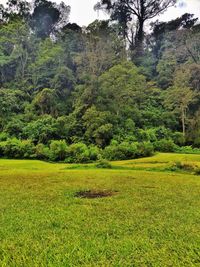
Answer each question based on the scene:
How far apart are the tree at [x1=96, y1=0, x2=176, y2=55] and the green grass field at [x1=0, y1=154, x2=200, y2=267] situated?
127 ft

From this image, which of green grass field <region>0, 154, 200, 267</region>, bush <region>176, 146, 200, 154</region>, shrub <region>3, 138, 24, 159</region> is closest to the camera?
green grass field <region>0, 154, 200, 267</region>

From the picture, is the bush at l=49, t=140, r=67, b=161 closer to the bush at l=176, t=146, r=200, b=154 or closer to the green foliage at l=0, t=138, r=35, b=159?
the green foliage at l=0, t=138, r=35, b=159

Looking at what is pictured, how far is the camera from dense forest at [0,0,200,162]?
27.6m

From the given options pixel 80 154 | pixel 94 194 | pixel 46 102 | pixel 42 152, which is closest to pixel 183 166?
pixel 80 154

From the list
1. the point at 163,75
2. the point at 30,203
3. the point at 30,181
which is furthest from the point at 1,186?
the point at 163,75

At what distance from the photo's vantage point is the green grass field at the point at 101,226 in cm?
488

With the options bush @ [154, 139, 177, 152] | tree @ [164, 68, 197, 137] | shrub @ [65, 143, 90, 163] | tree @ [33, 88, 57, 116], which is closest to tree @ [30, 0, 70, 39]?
tree @ [33, 88, 57, 116]

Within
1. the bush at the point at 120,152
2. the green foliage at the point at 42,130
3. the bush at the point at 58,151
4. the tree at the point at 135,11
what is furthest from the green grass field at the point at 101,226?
the tree at the point at 135,11

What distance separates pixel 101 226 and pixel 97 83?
83.0 feet

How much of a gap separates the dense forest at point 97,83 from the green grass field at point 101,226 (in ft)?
41.8

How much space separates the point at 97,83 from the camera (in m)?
31.0

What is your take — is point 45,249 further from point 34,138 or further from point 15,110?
point 15,110

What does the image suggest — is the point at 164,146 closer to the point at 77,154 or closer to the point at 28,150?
the point at 77,154

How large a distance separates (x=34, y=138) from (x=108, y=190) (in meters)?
18.3
